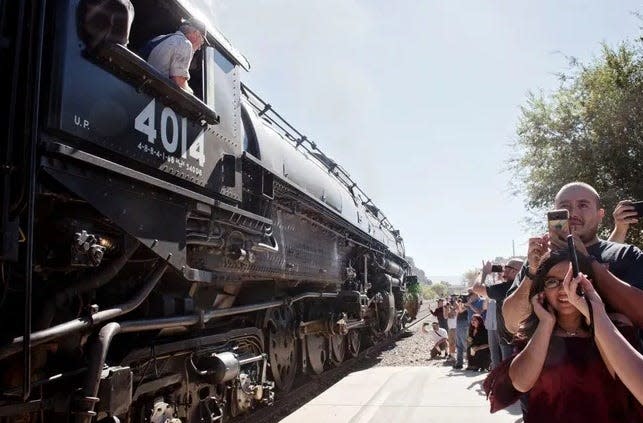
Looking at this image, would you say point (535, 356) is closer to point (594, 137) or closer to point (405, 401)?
point (405, 401)

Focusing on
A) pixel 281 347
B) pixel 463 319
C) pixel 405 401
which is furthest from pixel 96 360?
pixel 463 319

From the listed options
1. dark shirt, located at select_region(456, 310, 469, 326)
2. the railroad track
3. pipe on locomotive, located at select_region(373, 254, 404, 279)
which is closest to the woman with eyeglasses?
the railroad track

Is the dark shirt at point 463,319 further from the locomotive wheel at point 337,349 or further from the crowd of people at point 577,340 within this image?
the crowd of people at point 577,340

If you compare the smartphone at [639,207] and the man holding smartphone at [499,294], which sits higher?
the smartphone at [639,207]

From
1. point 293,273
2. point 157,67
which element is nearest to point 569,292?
point 157,67

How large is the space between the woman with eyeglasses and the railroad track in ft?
13.8

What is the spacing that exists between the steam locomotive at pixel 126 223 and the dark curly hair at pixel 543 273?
2.18 metres

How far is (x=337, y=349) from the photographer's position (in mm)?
9766

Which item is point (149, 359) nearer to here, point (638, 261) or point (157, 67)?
point (157, 67)

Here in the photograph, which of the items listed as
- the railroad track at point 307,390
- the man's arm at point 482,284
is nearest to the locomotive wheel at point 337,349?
the railroad track at point 307,390

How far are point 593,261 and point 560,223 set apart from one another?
208 millimetres

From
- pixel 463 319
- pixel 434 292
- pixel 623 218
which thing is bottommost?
pixel 434 292

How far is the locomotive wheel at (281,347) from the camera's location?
247 inches

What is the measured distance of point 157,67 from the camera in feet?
11.7
